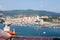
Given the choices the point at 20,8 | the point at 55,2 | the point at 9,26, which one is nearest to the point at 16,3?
the point at 20,8

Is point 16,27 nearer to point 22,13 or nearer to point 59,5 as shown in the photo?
point 22,13

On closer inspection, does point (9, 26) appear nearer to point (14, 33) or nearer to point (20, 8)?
point (14, 33)

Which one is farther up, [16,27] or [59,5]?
[59,5]

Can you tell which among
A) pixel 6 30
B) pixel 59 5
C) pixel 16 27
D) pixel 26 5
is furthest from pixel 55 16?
pixel 6 30

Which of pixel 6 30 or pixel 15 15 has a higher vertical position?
pixel 15 15

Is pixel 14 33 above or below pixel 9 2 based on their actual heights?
below

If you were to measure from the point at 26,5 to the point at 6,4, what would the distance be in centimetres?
42

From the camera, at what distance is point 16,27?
304cm

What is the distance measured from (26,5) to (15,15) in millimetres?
309

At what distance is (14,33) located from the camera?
Answer: 306 cm

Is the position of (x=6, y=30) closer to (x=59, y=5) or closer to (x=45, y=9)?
(x=45, y=9)

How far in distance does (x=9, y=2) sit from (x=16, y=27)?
0.54 m

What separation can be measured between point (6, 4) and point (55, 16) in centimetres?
103

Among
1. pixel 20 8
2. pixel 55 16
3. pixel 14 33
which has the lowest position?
pixel 14 33
